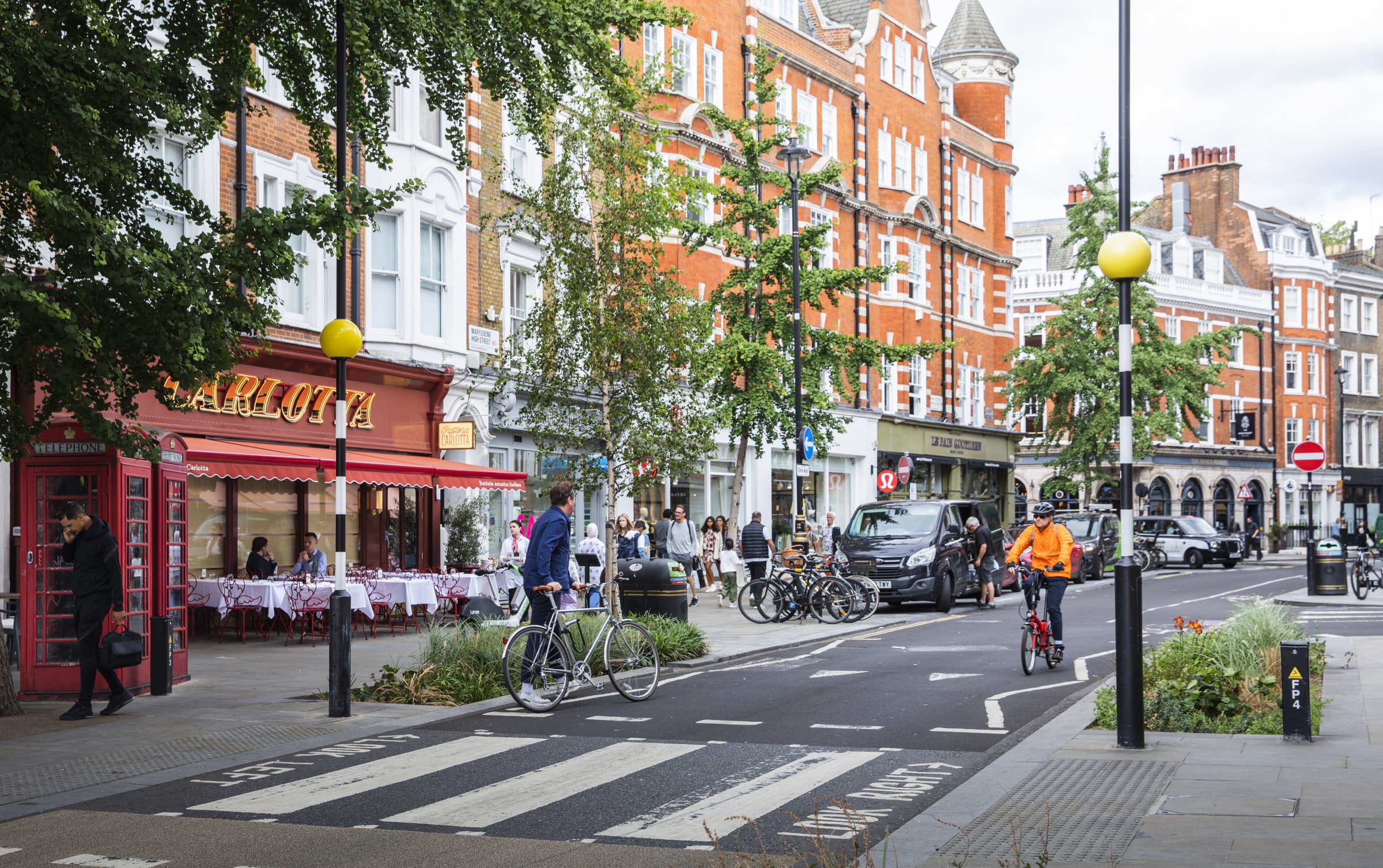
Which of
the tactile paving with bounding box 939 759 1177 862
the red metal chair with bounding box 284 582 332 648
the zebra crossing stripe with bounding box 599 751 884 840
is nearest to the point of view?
the tactile paving with bounding box 939 759 1177 862

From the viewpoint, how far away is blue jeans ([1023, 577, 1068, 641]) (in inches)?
575

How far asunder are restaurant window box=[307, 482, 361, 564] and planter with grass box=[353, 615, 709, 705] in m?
9.97

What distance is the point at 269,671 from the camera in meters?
15.6

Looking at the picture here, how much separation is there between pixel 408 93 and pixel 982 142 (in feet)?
105

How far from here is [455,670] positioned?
13.0 m

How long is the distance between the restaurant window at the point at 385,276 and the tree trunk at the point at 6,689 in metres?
13.0

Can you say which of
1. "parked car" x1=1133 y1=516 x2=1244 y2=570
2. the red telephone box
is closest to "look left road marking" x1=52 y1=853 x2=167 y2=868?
the red telephone box

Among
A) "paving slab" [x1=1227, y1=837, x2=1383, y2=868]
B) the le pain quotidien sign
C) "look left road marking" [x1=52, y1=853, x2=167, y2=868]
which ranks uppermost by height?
the le pain quotidien sign

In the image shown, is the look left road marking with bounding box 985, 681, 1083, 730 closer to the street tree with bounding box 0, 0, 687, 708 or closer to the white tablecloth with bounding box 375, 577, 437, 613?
the street tree with bounding box 0, 0, 687, 708

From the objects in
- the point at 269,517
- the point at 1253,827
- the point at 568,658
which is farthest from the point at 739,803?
the point at 269,517

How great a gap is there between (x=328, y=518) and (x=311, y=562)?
330cm

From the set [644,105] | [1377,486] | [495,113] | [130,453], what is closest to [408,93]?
[495,113]

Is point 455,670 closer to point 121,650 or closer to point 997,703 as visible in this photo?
point 121,650

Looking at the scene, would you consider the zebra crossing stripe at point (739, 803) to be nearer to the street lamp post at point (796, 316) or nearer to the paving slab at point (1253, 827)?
the paving slab at point (1253, 827)
